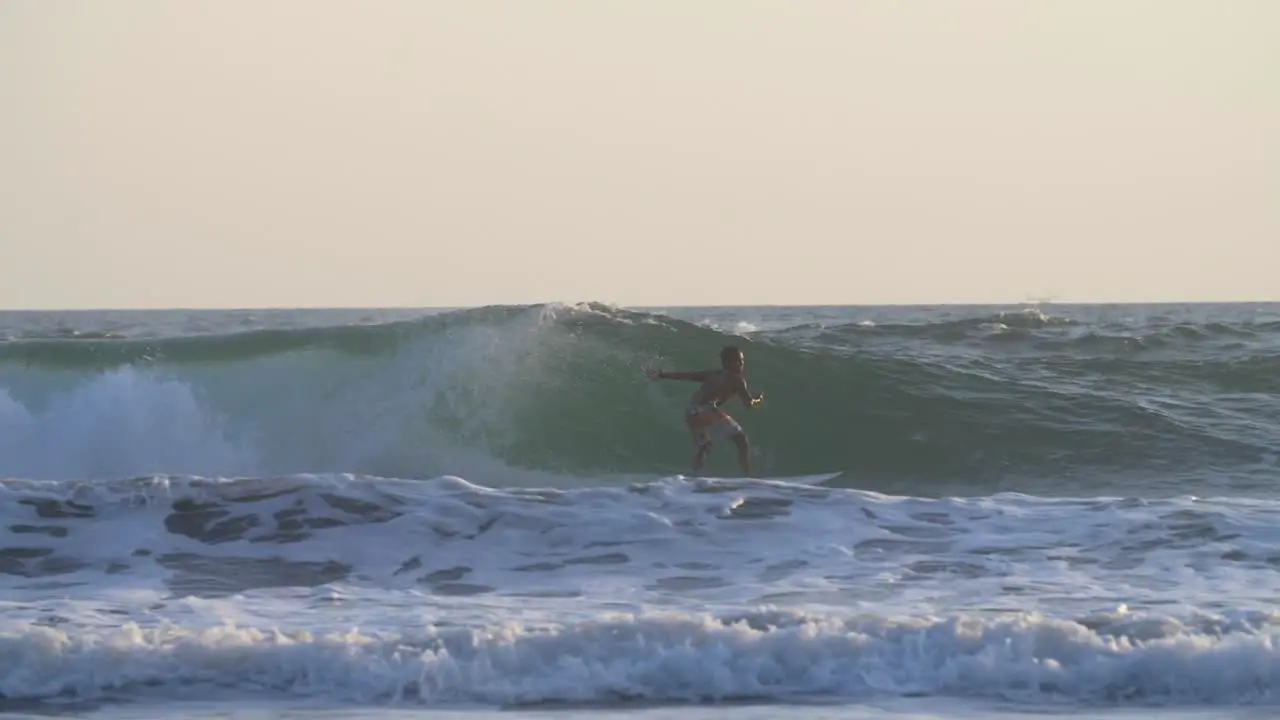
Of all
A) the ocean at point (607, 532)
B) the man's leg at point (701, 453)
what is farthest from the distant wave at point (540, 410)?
the man's leg at point (701, 453)

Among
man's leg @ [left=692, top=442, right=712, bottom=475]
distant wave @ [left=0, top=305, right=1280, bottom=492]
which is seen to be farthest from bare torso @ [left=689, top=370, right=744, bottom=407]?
distant wave @ [left=0, top=305, right=1280, bottom=492]

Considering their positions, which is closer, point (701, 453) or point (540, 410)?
point (701, 453)

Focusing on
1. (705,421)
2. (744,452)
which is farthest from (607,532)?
(705,421)

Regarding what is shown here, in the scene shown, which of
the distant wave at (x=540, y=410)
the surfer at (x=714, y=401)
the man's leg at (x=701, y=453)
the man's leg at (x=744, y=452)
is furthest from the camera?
the distant wave at (x=540, y=410)

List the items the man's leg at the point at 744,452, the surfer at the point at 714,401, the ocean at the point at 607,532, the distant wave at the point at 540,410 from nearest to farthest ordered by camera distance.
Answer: the ocean at the point at 607,532
the man's leg at the point at 744,452
the surfer at the point at 714,401
the distant wave at the point at 540,410

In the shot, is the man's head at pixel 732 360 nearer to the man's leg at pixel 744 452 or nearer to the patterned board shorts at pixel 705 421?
the patterned board shorts at pixel 705 421

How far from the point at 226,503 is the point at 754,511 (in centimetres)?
338

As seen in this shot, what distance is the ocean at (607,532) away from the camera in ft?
22.7

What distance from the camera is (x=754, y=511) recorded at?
404 inches

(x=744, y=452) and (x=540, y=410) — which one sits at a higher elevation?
(x=540, y=410)

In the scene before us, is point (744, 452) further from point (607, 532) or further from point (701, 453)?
point (607, 532)

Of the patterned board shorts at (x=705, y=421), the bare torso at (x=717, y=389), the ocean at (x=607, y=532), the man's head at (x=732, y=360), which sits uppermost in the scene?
the man's head at (x=732, y=360)

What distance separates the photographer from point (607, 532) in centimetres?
978

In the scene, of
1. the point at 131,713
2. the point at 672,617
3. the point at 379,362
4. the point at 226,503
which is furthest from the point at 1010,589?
the point at 379,362
